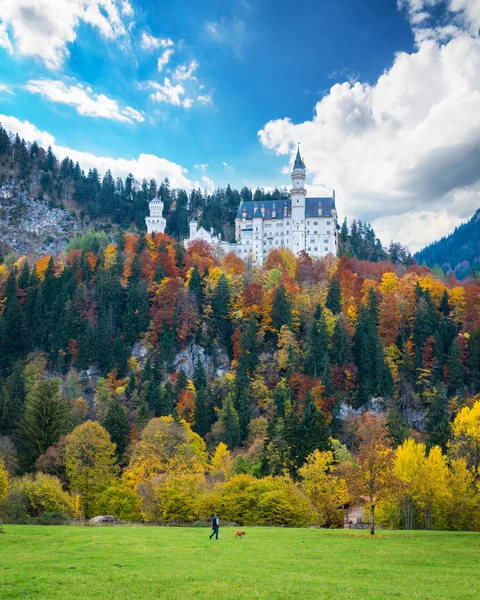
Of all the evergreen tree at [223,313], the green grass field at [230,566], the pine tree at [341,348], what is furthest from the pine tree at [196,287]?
the green grass field at [230,566]

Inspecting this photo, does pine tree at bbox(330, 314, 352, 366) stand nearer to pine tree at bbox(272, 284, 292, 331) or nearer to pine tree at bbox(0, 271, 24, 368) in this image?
pine tree at bbox(272, 284, 292, 331)

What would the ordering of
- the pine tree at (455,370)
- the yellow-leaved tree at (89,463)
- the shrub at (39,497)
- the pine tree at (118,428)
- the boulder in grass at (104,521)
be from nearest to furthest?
the boulder in grass at (104,521) < the shrub at (39,497) < the yellow-leaved tree at (89,463) < the pine tree at (118,428) < the pine tree at (455,370)

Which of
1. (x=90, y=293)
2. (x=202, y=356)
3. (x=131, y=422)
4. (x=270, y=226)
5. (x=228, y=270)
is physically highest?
(x=270, y=226)

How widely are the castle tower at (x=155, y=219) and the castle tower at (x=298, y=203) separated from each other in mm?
39445

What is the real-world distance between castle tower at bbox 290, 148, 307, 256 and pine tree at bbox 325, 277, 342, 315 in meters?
38.5

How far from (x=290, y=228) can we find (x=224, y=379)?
6374 cm

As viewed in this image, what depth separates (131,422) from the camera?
248 feet

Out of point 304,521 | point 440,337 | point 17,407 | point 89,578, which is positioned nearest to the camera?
point 89,578

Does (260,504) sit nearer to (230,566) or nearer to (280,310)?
(230,566)

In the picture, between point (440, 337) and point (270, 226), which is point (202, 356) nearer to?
point (440, 337)

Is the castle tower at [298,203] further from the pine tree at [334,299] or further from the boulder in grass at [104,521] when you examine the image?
the boulder in grass at [104,521]

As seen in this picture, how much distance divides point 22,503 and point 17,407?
3129 cm

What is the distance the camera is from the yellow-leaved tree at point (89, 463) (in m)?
52.2

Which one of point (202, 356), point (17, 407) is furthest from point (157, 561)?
point (202, 356)
